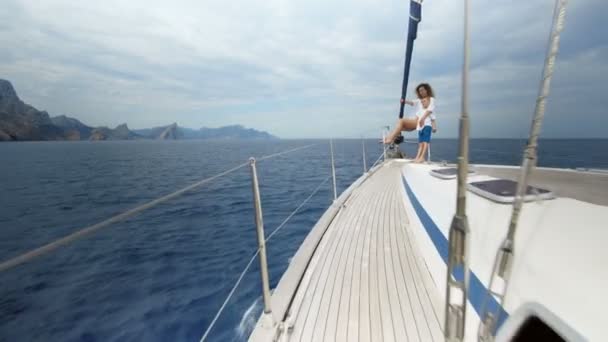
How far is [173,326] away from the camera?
2.71 meters

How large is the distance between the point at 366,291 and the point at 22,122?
124 metres

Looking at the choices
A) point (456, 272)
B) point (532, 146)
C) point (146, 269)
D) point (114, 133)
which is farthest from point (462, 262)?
point (114, 133)

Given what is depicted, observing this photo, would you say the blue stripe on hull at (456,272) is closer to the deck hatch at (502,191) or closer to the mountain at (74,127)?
the deck hatch at (502,191)

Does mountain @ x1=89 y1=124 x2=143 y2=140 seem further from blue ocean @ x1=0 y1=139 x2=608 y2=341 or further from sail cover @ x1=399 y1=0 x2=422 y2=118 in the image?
sail cover @ x1=399 y1=0 x2=422 y2=118

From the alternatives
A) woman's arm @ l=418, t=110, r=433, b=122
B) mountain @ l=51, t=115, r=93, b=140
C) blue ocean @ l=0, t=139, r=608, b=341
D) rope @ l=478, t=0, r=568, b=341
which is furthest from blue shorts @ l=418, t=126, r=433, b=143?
mountain @ l=51, t=115, r=93, b=140

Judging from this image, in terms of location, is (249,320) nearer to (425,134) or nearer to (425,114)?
(425,134)

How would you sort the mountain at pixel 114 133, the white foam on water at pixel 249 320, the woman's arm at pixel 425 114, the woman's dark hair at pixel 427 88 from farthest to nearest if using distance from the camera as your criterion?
the mountain at pixel 114 133 → the woman's arm at pixel 425 114 → the woman's dark hair at pixel 427 88 → the white foam on water at pixel 249 320

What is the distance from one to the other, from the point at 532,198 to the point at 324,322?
4.05 ft

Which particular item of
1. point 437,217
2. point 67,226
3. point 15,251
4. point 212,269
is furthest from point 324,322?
point 67,226

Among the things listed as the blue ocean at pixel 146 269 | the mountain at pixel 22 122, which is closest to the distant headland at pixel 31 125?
the mountain at pixel 22 122

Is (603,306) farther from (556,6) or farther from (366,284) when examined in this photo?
(366,284)

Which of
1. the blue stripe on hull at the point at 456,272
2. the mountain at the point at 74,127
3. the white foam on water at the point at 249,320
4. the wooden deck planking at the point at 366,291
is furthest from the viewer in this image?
the mountain at the point at 74,127

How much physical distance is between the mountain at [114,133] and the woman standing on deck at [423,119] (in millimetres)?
143136

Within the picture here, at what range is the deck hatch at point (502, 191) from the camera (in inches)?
44.7
